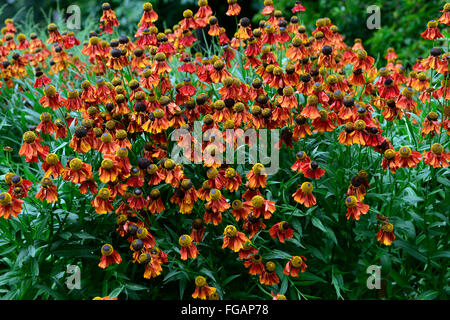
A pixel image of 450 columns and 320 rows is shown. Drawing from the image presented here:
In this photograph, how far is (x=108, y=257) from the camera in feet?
6.50

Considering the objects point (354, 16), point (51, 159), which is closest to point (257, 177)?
point (51, 159)

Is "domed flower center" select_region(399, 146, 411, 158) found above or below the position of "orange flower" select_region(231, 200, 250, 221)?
above

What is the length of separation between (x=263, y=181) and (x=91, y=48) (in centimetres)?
124

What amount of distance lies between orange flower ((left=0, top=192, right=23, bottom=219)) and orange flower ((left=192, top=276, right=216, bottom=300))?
2.48ft

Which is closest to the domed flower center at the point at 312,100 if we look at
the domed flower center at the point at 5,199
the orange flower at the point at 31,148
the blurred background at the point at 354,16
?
the orange flower at the point at 31,148

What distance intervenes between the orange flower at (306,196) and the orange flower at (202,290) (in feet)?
1.67

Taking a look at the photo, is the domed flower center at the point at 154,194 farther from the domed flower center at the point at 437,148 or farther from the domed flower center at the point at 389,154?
the domed flower center at the point at 437,148

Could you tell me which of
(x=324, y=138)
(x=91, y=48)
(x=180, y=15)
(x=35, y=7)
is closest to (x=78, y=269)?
(x=91, y=48)

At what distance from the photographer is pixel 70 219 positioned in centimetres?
222

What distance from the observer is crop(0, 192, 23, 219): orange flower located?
189 centimetres

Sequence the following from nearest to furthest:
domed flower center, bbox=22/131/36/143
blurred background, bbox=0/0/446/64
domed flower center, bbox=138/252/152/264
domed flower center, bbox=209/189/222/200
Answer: domed flower center, bbox=138/252/152/264 → domed flower center, bbox=209/189/222/200 → domed flower center, bbox=22/131/36/143 → blurred background, bbox=0/0/446/64

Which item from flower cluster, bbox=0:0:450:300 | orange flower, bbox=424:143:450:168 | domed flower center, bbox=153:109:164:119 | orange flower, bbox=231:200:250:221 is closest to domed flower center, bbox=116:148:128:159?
flower cluster, bbox=0:0:450:300

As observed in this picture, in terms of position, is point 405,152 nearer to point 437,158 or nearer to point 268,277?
point 437,158

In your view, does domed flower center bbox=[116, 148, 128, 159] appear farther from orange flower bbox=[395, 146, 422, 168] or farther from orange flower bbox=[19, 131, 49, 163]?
orange flower bbox=[395, 146, 422, 168]
